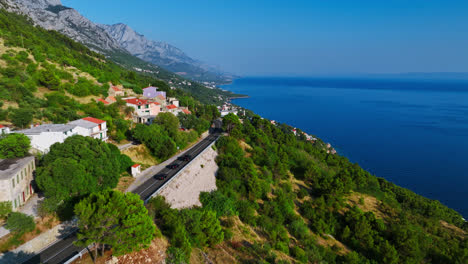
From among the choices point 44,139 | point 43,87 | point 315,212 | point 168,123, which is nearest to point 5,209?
point 44,139

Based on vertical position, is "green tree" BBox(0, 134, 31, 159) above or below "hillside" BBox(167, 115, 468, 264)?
above

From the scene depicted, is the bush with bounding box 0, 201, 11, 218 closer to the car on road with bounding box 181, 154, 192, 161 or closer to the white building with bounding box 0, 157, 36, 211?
the white building with bounding box 0, 157, 36, 211

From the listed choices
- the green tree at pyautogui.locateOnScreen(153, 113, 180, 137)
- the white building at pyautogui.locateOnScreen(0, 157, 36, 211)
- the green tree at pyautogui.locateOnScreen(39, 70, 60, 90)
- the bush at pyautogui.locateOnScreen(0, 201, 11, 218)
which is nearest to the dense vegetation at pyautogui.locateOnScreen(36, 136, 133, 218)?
the white building at pyautogui.locateOnScreen(0, 157, 36, 211)

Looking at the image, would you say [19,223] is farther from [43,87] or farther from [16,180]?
[43,87]

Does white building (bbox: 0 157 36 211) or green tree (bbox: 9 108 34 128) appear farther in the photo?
green tree (bbox: 9 108 34 128)

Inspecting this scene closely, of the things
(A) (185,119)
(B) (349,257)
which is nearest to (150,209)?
(B) (349,257)

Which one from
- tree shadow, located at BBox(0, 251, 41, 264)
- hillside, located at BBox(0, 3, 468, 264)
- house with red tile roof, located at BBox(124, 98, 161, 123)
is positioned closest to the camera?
tree shadow, located at BBox(0, 251, 41, 264)
